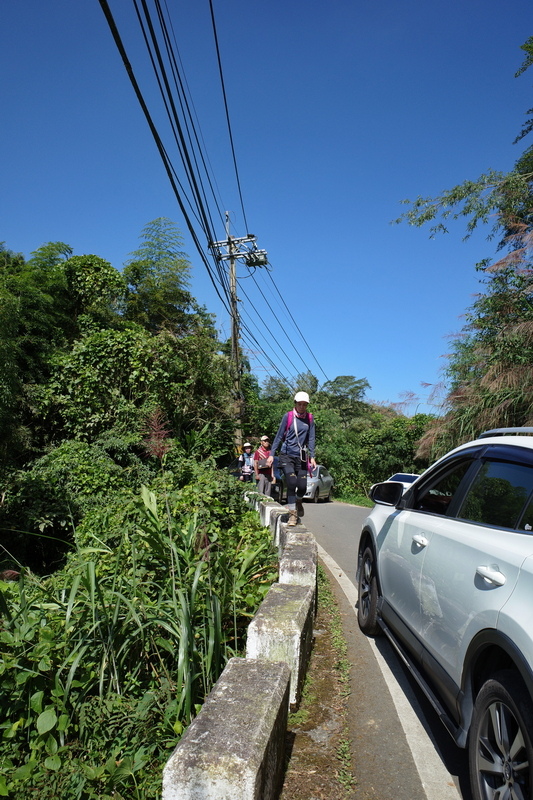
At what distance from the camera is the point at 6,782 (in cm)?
269

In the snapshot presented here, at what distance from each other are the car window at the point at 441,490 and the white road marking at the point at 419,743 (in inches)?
53.1

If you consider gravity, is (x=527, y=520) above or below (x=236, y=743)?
above

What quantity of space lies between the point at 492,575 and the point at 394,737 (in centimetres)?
164

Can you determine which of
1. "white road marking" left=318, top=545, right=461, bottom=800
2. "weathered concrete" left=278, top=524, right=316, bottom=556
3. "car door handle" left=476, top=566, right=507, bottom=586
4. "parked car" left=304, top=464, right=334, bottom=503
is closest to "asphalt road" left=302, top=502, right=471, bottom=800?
"white road marking" left=318, top=545, right=461, bottom=800

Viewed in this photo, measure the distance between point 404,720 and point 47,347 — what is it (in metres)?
11.1

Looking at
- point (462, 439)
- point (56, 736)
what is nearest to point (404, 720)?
point (56, 736)

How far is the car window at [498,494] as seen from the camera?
8.41ft

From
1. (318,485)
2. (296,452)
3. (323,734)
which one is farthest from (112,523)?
(318,485)

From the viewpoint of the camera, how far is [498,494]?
280 centimetres

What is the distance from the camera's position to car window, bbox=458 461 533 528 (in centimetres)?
256

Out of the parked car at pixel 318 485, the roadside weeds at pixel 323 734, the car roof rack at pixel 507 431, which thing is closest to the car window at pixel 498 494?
the car roof rack at pixel 507 431

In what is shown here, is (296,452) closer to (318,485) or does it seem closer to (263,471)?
(263,471)

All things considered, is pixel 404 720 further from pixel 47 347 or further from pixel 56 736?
pixel 47 347

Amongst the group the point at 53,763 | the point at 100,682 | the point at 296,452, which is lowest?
the point at 53,763
